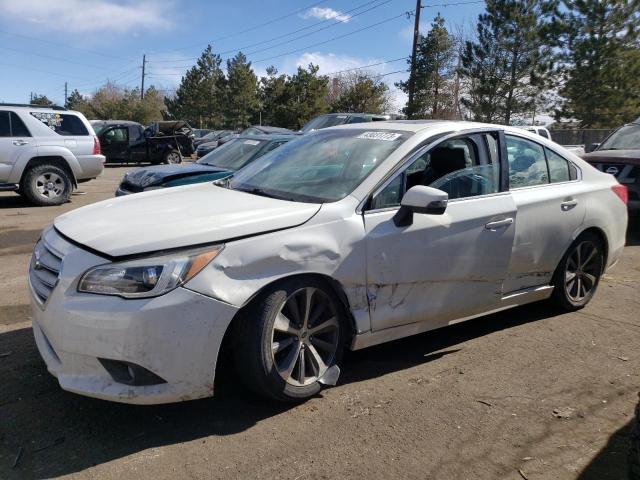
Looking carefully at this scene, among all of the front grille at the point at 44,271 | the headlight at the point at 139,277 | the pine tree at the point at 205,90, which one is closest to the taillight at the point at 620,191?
the headlight at the point at 139,277

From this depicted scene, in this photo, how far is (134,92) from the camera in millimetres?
73938

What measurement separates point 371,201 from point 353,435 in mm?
1387

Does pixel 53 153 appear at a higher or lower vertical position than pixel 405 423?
higher

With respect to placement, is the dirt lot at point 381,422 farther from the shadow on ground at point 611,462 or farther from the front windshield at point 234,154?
the front windshield at point 234,154

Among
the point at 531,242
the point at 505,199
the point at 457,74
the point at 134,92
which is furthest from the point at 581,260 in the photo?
the point at 134,92

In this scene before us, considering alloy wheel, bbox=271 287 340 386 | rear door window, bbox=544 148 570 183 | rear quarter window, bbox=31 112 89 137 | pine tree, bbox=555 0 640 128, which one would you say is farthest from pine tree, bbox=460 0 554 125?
alloy wheel, bbox=271 287 340 386

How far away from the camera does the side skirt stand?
3.43 m

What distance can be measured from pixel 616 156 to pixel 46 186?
33.6 feet

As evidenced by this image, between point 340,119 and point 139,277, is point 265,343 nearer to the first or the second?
point 139,277

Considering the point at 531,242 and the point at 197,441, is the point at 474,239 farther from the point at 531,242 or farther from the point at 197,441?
the point at 197,441

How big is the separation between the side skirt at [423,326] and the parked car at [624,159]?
508 cm

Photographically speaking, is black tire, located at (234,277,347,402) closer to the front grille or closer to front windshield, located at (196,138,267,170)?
the front grille

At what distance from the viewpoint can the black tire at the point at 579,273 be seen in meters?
4.68

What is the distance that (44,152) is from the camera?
1055 centimetres
